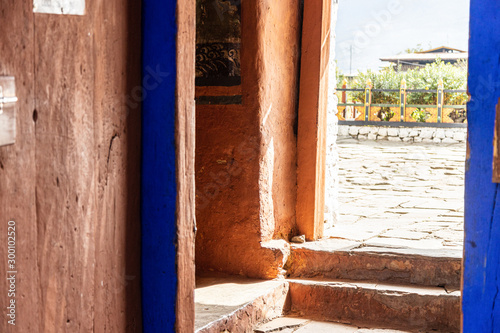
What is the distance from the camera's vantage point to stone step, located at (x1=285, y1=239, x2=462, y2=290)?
4062 millimetres

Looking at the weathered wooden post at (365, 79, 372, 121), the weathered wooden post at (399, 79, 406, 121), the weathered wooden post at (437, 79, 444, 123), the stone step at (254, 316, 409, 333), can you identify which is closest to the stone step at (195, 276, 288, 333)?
the stone step at (254, 316, 409, 333)

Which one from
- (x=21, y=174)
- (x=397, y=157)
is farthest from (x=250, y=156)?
(x=397, y=157)

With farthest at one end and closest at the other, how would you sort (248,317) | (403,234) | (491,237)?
1. (403,234)
2. (248,317)
3. (491,237)

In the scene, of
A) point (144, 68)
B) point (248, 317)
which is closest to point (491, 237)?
point (144, 68)

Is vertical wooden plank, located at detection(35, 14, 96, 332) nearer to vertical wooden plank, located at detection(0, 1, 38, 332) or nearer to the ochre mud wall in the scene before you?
vertical wooden plank, located at detection(0, 1, 38, 332)

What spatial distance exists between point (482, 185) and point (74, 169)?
1.12 meters

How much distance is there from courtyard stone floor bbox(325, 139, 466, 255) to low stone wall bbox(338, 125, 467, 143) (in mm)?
1801

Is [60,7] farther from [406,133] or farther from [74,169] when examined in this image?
[406,133]

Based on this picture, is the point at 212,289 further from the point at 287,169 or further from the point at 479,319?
the point at 479,319

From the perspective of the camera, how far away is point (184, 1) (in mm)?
1935

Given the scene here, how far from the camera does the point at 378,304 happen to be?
13.0ft

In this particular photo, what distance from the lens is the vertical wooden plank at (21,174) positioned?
1.39m

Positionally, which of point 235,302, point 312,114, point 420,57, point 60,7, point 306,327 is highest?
point 420,57

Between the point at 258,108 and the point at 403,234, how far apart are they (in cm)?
174
